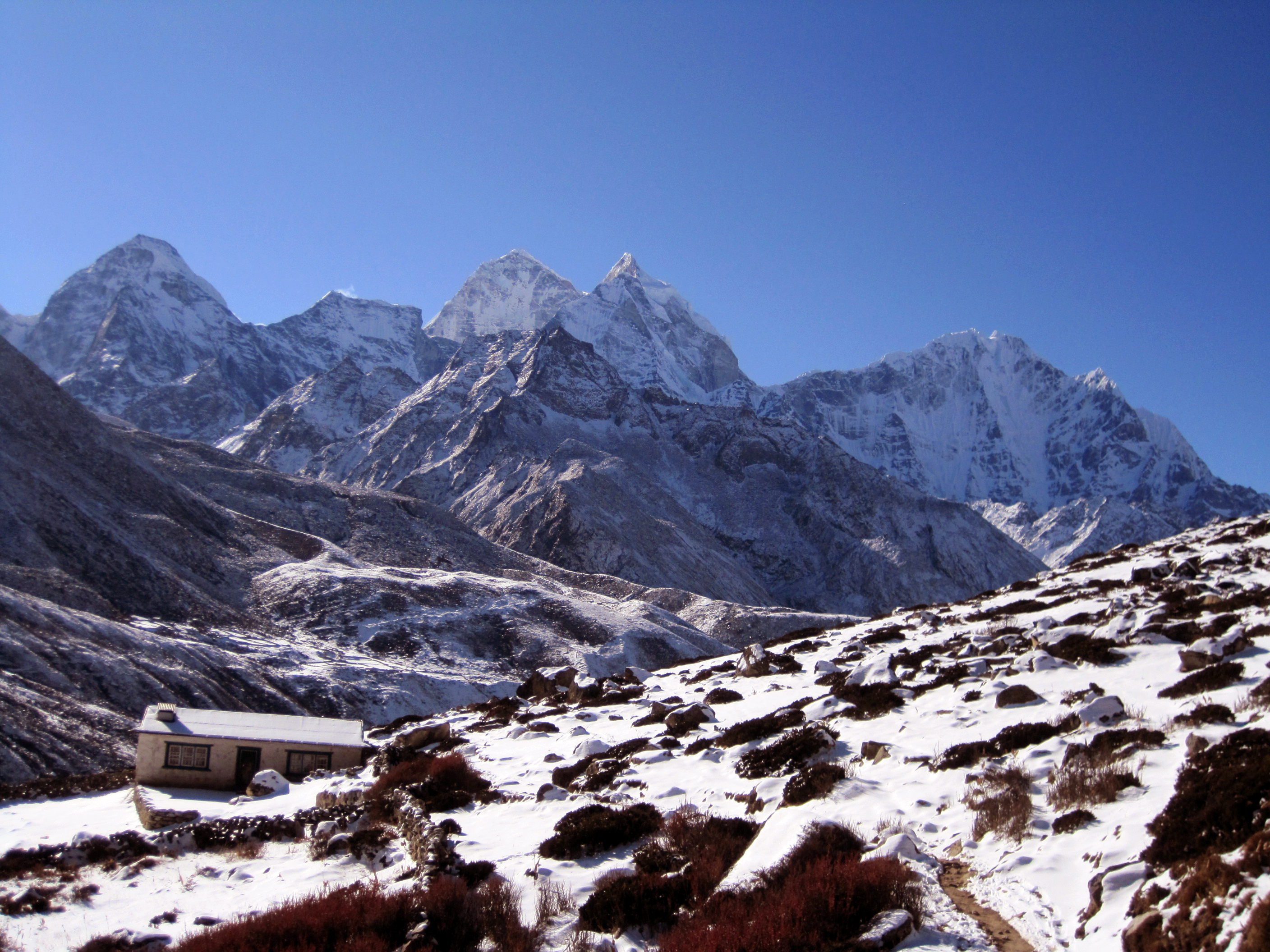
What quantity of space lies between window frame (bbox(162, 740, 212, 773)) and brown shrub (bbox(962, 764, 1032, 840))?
24877 mm

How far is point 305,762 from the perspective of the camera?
30641 mm

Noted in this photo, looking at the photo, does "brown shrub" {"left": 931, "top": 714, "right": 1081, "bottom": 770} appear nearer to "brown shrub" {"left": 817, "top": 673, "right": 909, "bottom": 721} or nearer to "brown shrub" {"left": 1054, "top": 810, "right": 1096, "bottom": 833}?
"brown shrub" {"left": 1054, "top": 810, "right": 1096, "bottom": 833}

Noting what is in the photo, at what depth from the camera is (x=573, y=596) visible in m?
106

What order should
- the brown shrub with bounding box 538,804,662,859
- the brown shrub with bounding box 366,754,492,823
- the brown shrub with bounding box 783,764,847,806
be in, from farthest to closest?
the brown shrub with bounding box 366,754,492,823 < the brown shrub with bounding box 783,764,847,806 < the brown shrub with bounding box 538,804,662,859

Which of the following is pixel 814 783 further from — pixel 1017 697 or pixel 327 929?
pixel 327 929

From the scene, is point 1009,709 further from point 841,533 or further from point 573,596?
point 841,533

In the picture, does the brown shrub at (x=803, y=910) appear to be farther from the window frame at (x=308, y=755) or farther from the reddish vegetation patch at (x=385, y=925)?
the window frame at (x=308, y=755)

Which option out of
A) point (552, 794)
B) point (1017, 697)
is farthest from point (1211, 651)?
point (552, 794)

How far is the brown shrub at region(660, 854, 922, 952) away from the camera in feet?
32.7

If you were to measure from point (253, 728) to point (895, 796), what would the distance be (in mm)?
25277

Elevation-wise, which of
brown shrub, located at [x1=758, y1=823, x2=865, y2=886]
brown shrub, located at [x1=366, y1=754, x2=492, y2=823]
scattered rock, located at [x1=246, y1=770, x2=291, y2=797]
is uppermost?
brown shrub, located at [x1=758, y1=823, x2=865, y2=886]

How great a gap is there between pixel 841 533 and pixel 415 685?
132871mm

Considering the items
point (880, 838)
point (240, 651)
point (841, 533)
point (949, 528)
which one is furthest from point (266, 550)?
point (949, 528)

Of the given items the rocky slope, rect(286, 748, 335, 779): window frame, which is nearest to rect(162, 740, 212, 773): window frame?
rect(286, 748, 335, 779): window frame
